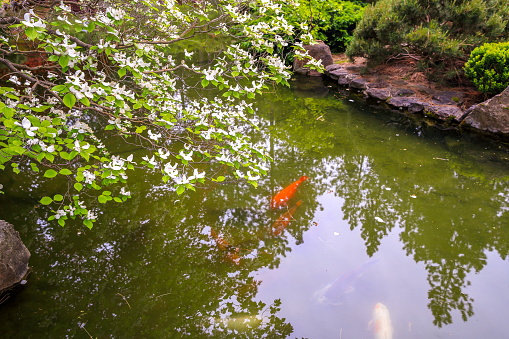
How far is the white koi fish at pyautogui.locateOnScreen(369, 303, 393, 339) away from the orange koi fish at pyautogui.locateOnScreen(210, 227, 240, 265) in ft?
4.57

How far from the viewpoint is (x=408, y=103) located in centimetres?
867

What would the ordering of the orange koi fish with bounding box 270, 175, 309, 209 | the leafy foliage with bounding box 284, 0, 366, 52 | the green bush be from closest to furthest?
the orange koi fish with bounding box 270, 175, 309, 209, the green bush, the leafy foliage with bounding box 284, 0, 366, 52

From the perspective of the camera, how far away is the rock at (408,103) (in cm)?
852

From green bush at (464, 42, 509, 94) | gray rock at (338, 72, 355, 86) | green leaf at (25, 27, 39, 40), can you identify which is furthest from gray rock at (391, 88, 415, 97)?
green leaf at (25, 27, 39, 40)

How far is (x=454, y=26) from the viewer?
905cm

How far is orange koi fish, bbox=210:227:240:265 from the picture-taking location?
13.0ft

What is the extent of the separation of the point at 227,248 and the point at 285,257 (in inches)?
24.8

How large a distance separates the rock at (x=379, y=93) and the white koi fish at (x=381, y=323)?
6.79 meters

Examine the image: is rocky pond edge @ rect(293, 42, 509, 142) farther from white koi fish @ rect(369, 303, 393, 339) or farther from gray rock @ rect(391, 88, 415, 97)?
white koi fish @ rect(369, 303, 393, 339)

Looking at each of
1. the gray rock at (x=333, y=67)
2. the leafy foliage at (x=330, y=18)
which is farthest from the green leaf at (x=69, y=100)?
the leafy foliage at (x=330, y=18)

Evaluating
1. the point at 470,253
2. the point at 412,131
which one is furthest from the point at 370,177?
the point at 412,131

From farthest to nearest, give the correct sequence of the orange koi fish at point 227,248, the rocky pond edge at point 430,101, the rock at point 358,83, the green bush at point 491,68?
the rock at point 358,83 < the green bush at point 491,68 < the rocky pond edge at point 430,101 < the orange koi fish at point 227,248

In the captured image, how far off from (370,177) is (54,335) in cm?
448

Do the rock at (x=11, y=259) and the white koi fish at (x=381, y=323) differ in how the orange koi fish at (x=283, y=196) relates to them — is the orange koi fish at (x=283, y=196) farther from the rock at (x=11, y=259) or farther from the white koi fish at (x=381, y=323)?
the rock at (x=11, y=259)
